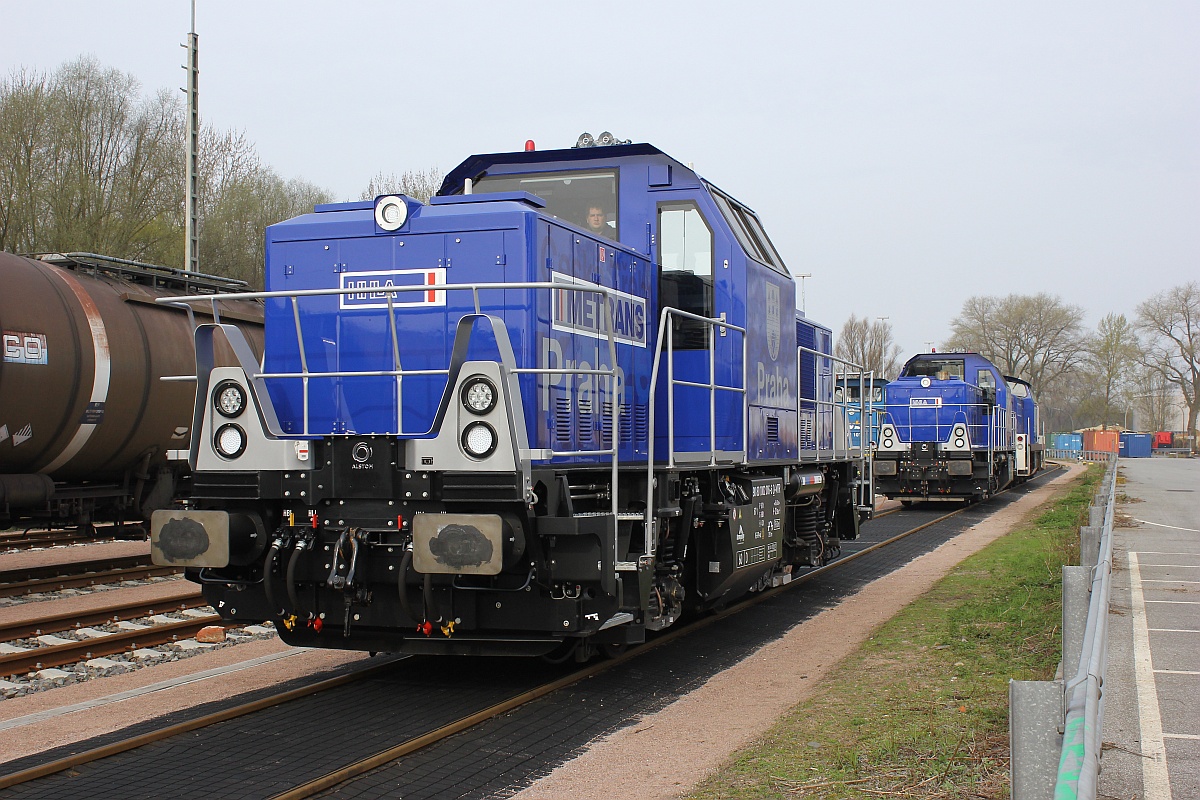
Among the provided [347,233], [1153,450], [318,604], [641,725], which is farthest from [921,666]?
[1153,450]

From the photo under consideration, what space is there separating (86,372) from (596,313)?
6510 mm

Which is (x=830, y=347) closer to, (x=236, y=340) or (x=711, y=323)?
(x=711, y=323)

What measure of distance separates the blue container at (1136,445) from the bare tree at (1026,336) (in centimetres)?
640

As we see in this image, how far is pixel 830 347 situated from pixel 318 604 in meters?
7.60

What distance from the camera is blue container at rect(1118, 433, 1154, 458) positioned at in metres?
74.6

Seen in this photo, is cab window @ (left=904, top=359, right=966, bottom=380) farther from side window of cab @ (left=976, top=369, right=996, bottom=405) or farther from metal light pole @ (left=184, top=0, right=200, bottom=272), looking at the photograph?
metal light pole @ (left=184, top=0, right=200, bottom=272)

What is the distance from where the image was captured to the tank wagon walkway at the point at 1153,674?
16.7 ft

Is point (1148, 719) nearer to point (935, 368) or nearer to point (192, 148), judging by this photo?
point (192, 148)

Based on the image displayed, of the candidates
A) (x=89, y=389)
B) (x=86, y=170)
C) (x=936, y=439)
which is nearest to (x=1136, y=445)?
(x=936, y=439)

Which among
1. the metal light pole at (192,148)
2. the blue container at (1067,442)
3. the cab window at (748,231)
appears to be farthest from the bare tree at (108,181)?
the blue container at (1067,442)

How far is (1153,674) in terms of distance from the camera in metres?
7.25

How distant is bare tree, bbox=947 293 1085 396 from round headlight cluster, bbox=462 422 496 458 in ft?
243

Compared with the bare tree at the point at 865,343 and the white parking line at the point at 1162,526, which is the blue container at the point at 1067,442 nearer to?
the bare tree at the point at 865,343

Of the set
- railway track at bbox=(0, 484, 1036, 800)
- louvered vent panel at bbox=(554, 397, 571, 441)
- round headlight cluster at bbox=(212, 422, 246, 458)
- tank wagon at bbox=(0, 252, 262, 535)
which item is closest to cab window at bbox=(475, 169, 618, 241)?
louvered vent panel at bbox=(554, 397, 571, 441)
